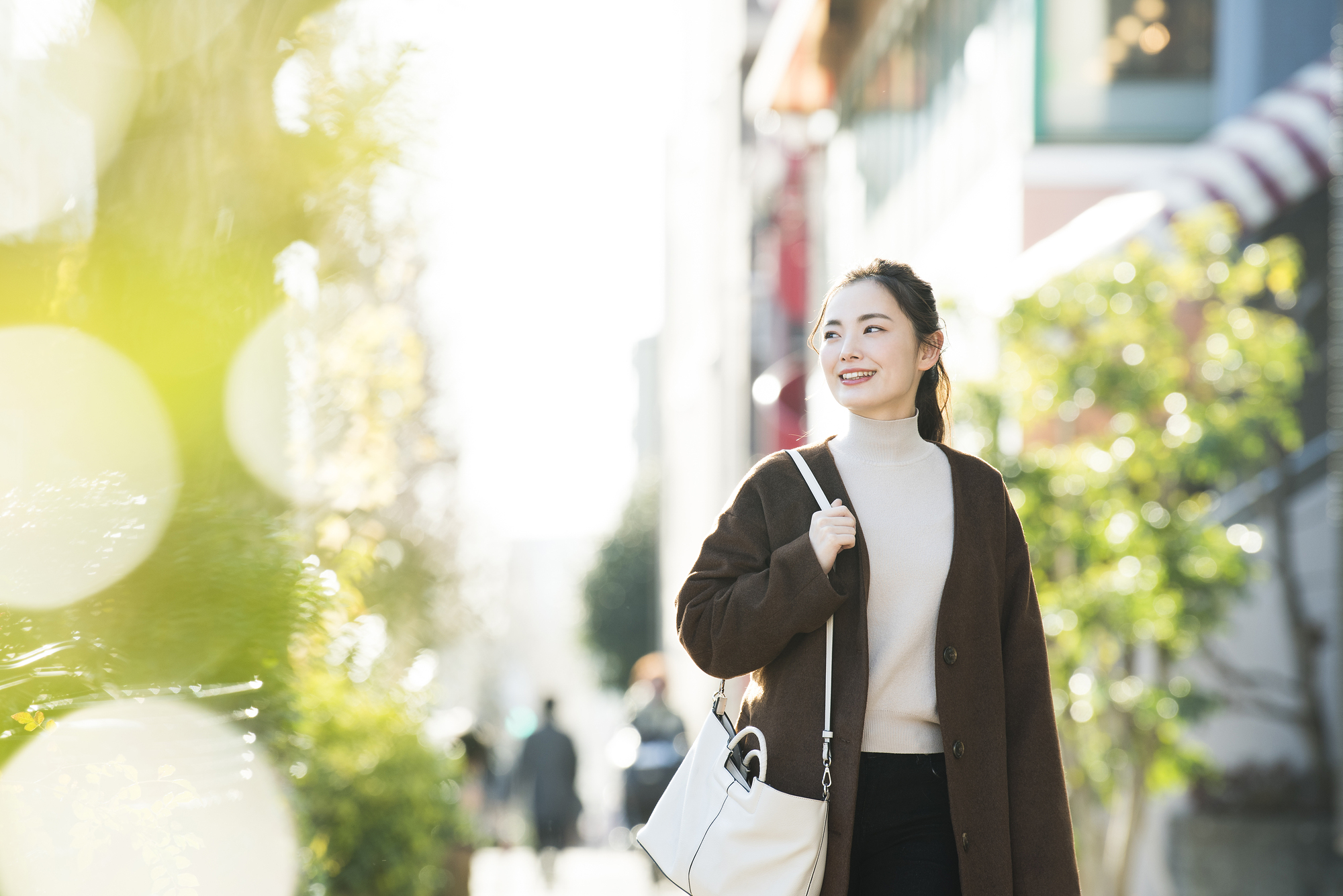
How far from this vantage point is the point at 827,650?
9.25 ft

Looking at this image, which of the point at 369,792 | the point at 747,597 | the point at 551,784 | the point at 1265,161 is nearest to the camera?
the point at 747,597

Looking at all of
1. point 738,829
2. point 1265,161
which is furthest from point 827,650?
point 1265,161

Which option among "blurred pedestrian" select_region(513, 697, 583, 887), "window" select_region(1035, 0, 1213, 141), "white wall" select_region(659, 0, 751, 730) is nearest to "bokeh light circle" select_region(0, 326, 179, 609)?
"window" select_region(1035, 0, 1213, 141)

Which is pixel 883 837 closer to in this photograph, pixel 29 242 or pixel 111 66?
pixel 29 242

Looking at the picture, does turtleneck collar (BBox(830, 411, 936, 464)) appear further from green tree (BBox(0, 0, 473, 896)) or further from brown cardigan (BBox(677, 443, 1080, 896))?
green tree (BBox(0, 0, 473, 896))

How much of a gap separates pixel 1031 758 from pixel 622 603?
150 feet

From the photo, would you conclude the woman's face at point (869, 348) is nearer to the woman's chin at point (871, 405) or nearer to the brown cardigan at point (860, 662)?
the woman's chin at point (871, 405)

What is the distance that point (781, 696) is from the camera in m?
2.85

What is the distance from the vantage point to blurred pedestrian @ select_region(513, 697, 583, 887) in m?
13.9

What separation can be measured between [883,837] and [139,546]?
1867 mm

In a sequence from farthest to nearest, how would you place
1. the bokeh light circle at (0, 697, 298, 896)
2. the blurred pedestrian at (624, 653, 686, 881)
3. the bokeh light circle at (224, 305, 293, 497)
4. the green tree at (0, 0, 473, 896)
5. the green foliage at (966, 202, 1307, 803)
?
1. the blurred pedestrian at (624, 653, 686, 881)
2. the green foliage at (966, 202, 1307, 803)
3. the bokeh light circle at (224, 305, 293, 497)
4. the green tree at (0, 0, 473, 896)
5. the bokeh light circle at (0, 697, 298, 896)

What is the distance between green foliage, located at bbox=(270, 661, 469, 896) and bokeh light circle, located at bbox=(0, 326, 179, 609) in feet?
13.6

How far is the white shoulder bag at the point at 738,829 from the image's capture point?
8.80ft

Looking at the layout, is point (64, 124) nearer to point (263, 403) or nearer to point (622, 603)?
point (263, 403)
